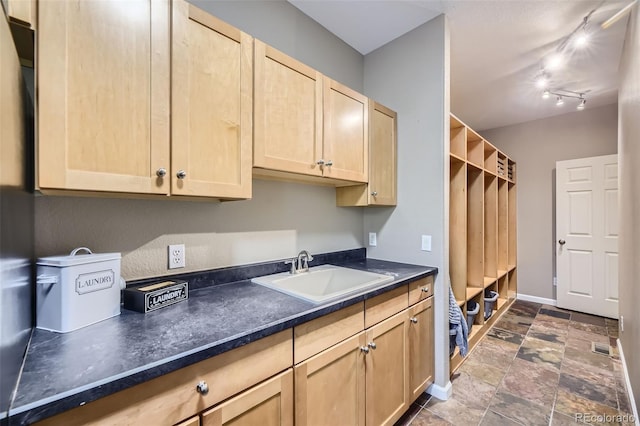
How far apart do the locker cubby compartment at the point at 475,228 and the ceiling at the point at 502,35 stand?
98 centimetres

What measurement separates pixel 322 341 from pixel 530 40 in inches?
107

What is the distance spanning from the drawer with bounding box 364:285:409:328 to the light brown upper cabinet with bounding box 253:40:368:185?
741 mm

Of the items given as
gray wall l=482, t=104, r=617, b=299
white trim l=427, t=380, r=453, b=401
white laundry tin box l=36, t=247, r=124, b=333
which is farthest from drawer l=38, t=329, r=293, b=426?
gray wall l=482, t=104, r=617, b=299

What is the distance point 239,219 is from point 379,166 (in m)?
1.05

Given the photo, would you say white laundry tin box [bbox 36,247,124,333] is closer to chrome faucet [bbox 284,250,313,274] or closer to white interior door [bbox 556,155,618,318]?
chrome faucet [bbox 284,250,313,274]

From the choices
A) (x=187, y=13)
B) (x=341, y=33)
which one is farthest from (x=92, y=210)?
(x=341, y=33)

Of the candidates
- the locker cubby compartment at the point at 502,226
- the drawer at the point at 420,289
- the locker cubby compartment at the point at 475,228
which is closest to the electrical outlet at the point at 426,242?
the drawer at the point at 420,289

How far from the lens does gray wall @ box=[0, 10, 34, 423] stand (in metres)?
0.56

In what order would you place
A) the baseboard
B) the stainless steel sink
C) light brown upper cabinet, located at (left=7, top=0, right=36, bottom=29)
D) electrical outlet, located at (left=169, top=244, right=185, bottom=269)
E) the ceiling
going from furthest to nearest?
the baseboard, the ceiling, the stainless steel sink, electrical outlet, located at (left=169, top=244, right=185, bottom=269), light brown upper cabinet, located at (left=7, top=0, right=36, bottom=29)

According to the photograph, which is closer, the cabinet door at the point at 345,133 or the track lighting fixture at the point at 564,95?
the cabinet door at the point at 345,133

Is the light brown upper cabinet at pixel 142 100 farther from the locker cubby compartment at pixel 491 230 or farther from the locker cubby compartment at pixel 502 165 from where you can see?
the locker cubby compartment at pixel 502 165

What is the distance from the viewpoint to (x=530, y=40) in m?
2.16

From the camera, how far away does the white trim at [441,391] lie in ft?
6.17

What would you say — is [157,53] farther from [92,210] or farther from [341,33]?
[341,33]
